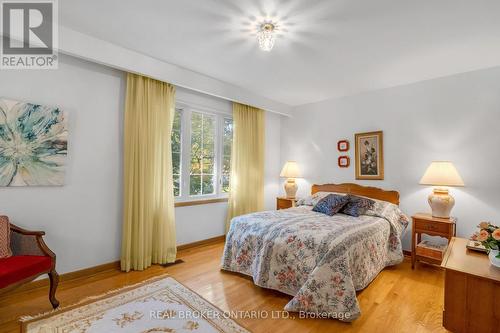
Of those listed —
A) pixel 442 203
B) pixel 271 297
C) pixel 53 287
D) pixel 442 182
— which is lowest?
pixel 271 297

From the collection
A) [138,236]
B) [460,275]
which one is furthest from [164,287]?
[460,275]

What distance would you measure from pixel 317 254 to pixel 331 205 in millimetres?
1292

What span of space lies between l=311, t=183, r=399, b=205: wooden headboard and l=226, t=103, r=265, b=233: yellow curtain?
1075mm

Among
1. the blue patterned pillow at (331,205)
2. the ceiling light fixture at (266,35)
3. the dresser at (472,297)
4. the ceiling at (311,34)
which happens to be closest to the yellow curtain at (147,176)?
the ceiling at (311,34)

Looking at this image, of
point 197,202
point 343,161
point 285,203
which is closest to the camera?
point 197,202

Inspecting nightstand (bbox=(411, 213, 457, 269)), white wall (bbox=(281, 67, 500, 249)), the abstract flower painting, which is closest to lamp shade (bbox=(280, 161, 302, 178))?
white wall (bbox=(281, 67, 500, 249))

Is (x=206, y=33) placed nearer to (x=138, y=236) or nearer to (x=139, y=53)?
(x=139, y=53)

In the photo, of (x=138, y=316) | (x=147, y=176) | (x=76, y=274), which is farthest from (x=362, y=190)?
(x=76, y=274)

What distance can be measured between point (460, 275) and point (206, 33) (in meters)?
2.98

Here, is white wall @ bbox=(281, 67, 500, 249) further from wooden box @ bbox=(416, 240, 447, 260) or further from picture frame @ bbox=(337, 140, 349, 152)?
wooden box @ bbox=(416, 240, 447, 260)

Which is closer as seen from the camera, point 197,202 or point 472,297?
point 472,297

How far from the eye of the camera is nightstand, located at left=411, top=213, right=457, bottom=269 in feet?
9.44

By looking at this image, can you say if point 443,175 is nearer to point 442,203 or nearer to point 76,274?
point 442,203

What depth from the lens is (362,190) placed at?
155 inches
